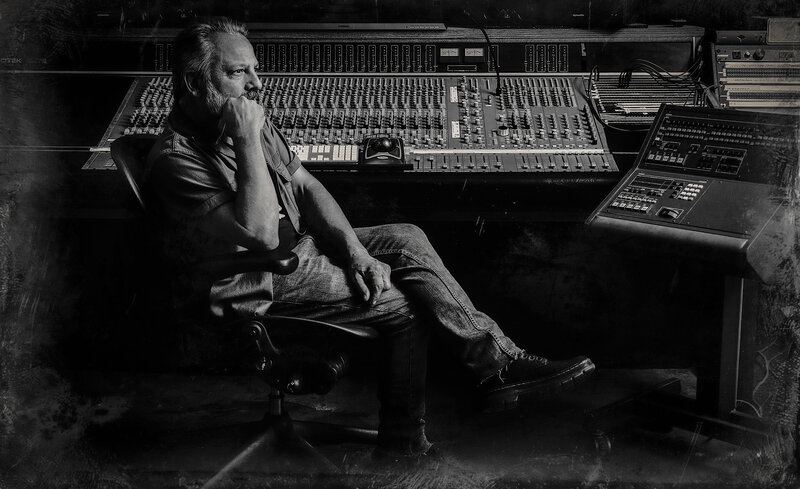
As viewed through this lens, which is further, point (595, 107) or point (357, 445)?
point (595, 107)

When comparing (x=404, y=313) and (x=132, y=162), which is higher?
(x=132, y=162)

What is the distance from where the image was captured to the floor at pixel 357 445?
2.68m

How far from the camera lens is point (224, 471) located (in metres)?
2.65

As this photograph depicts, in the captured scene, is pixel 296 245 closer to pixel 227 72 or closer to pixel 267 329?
pixel 267 329

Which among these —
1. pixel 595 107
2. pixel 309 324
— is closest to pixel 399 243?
pixel 309 324

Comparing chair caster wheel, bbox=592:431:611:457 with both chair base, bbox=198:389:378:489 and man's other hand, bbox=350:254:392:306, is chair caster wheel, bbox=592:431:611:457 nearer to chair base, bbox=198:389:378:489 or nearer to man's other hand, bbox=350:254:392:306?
chair base, bbox=198:389:378:489

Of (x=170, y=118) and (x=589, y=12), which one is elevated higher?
(x=589, y=12)

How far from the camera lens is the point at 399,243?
8.54ft

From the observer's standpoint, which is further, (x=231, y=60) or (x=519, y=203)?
(x=519, y=203)

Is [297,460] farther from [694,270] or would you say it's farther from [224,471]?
[694,270]

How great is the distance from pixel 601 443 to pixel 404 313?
0.87 m

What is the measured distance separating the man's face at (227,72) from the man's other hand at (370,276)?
56 cm

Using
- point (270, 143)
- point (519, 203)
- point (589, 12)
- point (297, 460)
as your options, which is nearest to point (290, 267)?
point (270, 143)

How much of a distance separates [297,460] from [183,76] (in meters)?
1.16
